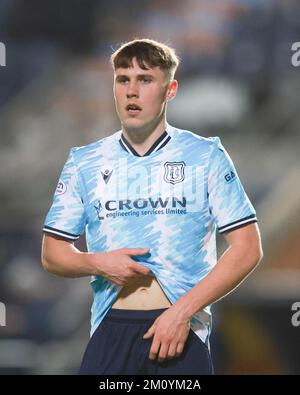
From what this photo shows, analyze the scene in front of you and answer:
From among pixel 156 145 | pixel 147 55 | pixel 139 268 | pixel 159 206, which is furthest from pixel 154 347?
pixel 147 55

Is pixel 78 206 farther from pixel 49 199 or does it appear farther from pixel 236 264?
pixel 236 264

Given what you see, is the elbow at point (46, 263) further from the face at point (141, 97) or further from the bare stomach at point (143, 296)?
the face at point (141, 97)

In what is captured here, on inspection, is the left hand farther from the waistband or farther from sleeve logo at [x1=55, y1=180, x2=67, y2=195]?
sleeve logo at [x1=55, y1=180, x2=67, y2=195]

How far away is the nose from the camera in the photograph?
3.97 metres

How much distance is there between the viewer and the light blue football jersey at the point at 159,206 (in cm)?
391

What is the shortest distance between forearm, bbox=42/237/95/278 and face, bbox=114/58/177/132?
62 centimetres

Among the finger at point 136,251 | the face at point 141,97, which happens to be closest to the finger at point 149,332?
the finger at point 136,251

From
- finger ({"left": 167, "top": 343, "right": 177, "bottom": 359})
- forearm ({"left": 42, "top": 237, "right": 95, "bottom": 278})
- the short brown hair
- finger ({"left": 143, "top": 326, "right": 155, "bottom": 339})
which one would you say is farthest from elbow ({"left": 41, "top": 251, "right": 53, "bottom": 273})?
the short brown hair

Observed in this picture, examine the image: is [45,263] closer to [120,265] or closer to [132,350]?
[120,265]

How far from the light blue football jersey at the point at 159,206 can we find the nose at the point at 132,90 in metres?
0.22

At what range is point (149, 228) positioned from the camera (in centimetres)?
395
